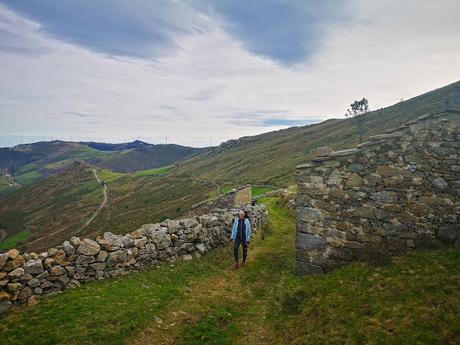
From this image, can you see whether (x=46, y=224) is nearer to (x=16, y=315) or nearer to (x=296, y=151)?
(x=296, y=151)

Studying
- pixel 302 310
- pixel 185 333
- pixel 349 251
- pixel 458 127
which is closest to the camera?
pixel 185 333

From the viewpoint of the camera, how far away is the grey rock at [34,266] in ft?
32.7

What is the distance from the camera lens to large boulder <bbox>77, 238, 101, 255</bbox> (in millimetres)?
11109

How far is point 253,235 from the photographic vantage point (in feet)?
59.0

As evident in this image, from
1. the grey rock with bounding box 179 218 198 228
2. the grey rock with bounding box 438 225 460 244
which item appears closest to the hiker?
the grey rock with bounding box 179 218 198 228

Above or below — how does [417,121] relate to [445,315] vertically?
above

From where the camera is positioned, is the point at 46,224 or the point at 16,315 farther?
the point at 46,224

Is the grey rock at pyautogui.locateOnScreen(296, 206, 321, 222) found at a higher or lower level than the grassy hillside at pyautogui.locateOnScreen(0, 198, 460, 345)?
higher

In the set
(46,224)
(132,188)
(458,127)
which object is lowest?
(46,224)

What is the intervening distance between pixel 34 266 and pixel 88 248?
1.67 m

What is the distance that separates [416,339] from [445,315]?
957mm

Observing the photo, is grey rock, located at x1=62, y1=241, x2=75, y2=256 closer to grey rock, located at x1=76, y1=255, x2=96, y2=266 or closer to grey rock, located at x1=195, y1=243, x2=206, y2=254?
grey rock, located at x1=76, y1=255, x2=96, y2=266

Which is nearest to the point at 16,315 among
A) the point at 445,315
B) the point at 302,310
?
the point at 302,310

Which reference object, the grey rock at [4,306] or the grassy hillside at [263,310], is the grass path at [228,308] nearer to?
the grassy hillside at [263,310]
